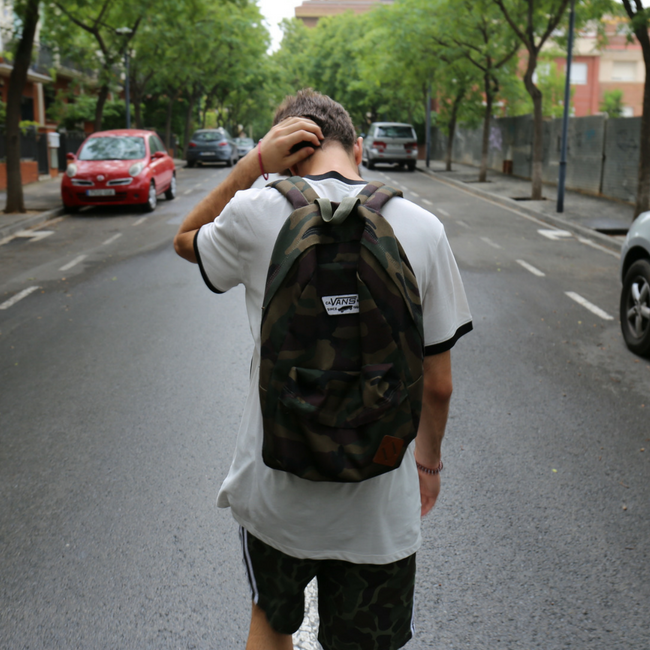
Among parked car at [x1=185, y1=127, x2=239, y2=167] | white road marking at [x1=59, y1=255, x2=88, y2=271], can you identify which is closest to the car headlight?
white road marking at [x1=59, y1=255, x2=88, y2=271]

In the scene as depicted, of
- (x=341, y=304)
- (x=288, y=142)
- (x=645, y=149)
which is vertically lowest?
(x=645, y=149)

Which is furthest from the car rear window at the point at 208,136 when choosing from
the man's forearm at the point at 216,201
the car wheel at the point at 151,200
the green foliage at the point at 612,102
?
the green foliage at the point at 612,102

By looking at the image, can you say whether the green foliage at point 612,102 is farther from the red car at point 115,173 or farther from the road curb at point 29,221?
the road curb at point 29,221

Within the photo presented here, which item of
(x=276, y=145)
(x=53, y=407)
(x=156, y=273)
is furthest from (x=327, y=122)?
(x=156, y=273)

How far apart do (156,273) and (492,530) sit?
7.52 m

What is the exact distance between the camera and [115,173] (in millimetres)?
16844

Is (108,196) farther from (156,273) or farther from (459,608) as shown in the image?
(459,608)

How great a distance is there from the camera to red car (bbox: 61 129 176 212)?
16.8 meters

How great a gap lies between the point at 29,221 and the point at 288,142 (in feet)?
47.9

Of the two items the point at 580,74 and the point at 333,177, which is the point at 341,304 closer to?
the point at 333,177

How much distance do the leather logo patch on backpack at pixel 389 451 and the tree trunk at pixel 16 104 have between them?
1566 centimetres

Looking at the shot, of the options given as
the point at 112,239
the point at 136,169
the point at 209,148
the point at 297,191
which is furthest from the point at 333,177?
the point at 209,148

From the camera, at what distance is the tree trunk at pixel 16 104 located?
1539cm

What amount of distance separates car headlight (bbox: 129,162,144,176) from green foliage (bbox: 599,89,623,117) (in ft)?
167
